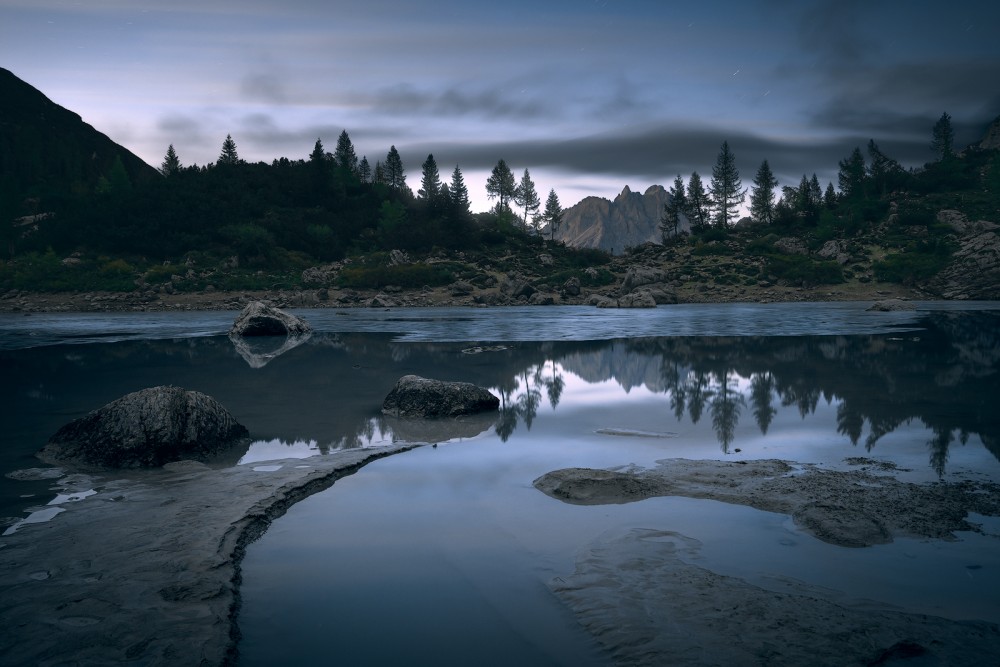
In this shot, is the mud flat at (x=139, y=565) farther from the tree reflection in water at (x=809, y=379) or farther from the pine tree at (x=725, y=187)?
the pine tree at (x=725, y=187)

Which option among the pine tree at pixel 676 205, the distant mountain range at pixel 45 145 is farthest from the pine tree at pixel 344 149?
the pine tree at pixel 676 205

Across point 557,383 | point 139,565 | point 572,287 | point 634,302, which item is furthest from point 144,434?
point 572,287

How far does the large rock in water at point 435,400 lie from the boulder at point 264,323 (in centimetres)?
1716

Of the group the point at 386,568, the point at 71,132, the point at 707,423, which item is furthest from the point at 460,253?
the point at 71,132

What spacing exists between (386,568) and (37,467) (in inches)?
189

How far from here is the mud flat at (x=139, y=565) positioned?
305cm

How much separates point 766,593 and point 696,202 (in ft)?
344

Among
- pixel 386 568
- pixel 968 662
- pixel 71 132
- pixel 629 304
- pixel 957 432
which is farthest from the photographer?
pixel 71 132

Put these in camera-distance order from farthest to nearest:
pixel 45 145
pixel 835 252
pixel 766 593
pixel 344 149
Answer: pixel 45 145 < pixel 344 149 < pixel 835 252 < pixel 766 593

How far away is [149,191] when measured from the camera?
66.9 meters

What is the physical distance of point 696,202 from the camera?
100750mm

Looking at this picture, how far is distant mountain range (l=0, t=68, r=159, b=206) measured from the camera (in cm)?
10500

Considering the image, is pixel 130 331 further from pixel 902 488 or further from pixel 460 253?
pixel 460 253

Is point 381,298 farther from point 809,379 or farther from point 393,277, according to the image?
point 809,379
